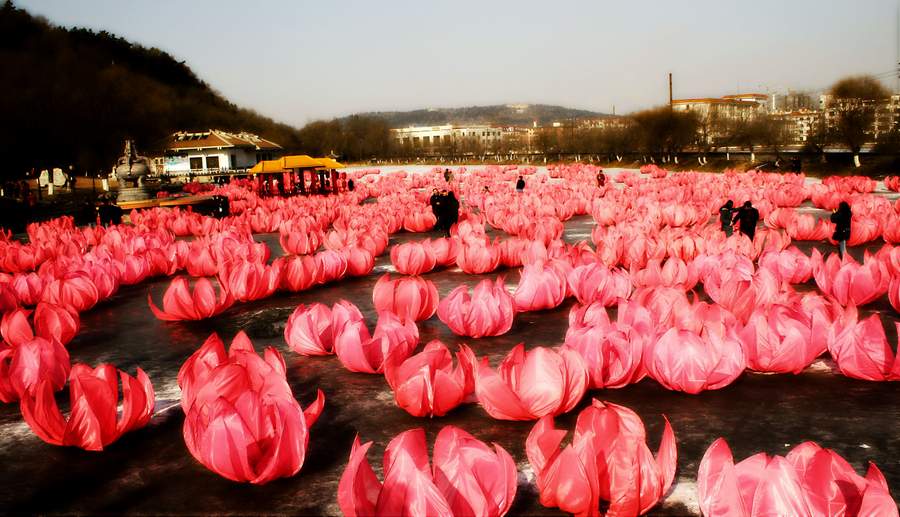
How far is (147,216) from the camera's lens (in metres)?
15.4

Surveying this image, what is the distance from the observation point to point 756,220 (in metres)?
9.93

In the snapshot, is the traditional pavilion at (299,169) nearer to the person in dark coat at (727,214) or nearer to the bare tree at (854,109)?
the person in dark coat at (727,214)

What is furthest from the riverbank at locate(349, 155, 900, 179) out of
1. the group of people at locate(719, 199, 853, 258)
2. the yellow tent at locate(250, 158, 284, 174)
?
the yellow tent at locate(250, 158, 284, 174)

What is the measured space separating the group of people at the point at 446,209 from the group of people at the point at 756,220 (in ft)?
16.9

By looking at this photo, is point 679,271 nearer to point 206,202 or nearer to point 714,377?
point 714,377

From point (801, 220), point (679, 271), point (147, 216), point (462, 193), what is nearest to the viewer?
point (679, 271)

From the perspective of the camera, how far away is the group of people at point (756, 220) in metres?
9.18

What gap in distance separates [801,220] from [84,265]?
10.0 metres

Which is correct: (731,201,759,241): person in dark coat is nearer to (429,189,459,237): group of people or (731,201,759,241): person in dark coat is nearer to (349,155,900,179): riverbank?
(429,189,459,237): group of people

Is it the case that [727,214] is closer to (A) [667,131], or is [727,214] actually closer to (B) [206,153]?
(A) [667,131]

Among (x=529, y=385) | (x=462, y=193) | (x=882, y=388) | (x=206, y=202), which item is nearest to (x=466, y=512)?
(x=529, y=385)

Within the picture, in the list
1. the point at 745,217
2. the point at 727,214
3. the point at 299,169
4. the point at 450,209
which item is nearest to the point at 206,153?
the point at 299,169

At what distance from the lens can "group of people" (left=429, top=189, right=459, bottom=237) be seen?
13.7 meters

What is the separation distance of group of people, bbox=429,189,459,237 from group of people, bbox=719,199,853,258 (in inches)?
202
